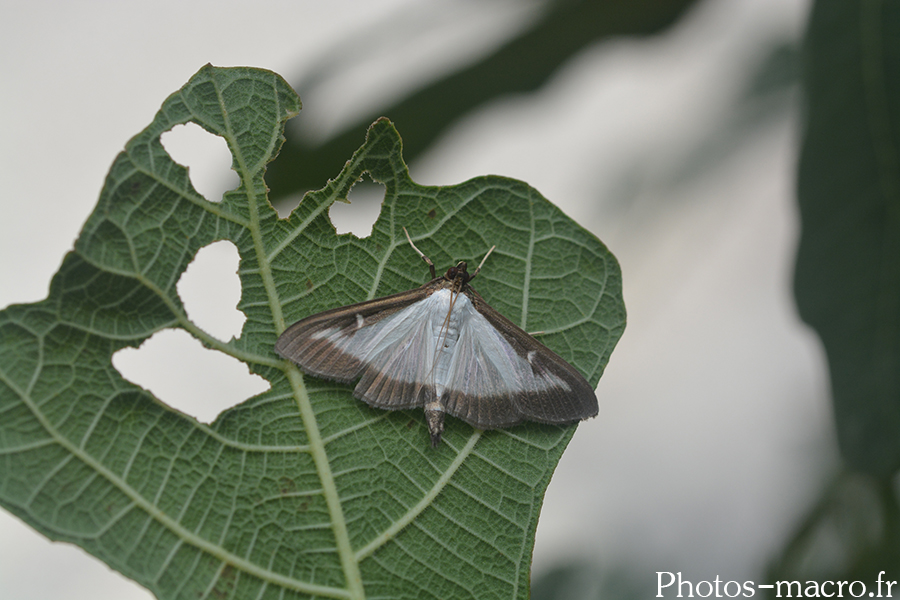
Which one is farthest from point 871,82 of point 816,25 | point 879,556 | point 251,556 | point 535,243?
point 251,556

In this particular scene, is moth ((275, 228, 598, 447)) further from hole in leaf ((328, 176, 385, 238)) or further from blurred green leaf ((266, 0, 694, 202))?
blurred green leaf ((266, 0, 694, 202))

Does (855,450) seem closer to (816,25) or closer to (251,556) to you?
(816,25)

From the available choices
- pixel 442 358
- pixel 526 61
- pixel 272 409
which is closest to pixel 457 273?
pixel 442 358

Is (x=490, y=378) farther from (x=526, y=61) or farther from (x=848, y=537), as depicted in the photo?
(x=848, y=537)

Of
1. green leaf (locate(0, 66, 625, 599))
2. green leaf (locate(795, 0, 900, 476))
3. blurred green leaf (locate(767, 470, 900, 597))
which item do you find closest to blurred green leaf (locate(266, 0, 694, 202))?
green leaf (locate(795, 0, 900, 476))

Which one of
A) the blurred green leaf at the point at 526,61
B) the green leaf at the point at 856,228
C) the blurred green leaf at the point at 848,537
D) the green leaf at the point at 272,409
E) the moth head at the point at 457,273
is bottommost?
the green leaf at the point at 272,409

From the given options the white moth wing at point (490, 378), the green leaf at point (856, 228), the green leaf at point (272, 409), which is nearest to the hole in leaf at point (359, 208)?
the green leaf at point (272, 409)

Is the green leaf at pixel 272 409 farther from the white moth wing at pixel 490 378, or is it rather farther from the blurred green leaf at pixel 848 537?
the blurred green leaf at pixel 848 537
